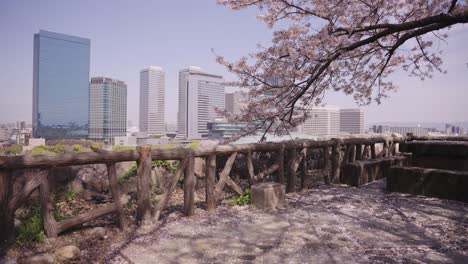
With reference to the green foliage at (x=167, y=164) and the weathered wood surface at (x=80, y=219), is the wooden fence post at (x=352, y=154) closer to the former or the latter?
the green foliage at (x=167, y=164)

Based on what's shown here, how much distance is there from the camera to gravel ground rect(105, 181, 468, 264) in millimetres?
4059

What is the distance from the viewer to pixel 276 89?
9.97m

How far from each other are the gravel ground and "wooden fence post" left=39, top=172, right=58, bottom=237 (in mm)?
1054

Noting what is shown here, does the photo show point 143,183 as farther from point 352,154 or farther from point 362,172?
point 352,154

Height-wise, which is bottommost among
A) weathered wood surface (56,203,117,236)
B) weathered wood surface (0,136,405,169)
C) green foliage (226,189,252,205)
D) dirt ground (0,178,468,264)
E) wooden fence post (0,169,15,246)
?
dirt ground (0,178,468,264)

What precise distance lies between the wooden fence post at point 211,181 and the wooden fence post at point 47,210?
2713mm

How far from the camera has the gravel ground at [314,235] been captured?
13.3ft

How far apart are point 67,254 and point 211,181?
2929mm

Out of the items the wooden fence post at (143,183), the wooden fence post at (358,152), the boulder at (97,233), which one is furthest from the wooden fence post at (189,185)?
the wooden fence post at (358,152)

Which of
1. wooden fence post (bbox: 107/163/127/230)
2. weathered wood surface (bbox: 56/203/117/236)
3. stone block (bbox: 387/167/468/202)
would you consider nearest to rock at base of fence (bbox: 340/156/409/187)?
stone block (bbox: 387/167/468/202)

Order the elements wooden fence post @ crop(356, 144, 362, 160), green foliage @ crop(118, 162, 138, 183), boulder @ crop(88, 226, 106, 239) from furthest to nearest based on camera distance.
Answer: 1. wooden fence post @ crop(356, 144, 362, 160)
2. green foliage @ crop(118, 162, 138, 183)
3. boulder @ crop(88, 226, 106, 239)

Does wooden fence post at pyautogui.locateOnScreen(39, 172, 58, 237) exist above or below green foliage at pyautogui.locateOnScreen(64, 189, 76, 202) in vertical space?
above

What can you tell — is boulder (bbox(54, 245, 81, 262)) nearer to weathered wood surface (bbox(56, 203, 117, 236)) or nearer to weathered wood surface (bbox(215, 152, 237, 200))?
weathered wood surface (bbox(56, 203, 117, 236))

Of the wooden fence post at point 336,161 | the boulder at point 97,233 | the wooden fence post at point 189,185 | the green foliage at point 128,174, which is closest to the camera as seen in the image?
the boulder at point 97,233
